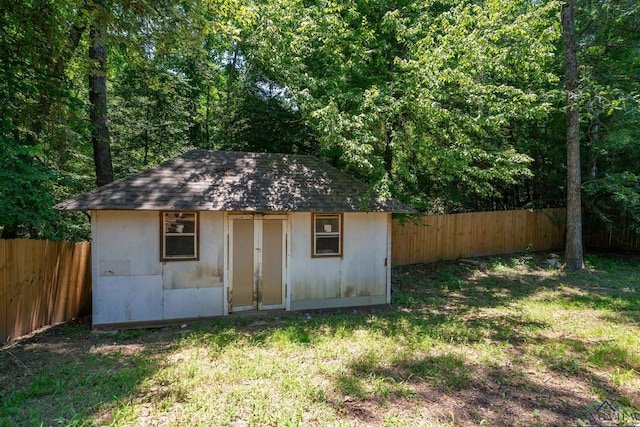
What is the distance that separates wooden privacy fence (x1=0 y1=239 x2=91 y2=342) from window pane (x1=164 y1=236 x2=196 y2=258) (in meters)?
2.15

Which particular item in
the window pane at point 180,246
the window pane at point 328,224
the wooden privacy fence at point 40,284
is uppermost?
the window pane at point 328,224

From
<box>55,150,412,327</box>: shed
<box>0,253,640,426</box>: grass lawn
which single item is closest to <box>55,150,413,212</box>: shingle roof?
<box>55,150,412,327</box>: shed

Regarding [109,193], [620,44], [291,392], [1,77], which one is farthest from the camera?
[620,44]

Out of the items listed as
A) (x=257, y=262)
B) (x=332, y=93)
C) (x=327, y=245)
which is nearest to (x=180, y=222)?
(x=257, y=262)

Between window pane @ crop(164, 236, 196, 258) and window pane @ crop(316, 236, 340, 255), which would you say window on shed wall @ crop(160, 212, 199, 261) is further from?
window pane @ crop(316, 236, 340, 255)

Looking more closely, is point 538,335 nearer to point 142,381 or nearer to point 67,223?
point 142,381

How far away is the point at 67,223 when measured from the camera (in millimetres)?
9555

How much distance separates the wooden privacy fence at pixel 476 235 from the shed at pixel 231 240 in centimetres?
408

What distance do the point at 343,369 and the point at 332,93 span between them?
6660 millimetres

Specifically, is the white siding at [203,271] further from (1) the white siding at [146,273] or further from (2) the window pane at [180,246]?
(2) the window pane at [180,246]

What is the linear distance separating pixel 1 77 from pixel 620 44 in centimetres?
1692

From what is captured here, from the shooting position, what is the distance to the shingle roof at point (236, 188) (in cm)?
691

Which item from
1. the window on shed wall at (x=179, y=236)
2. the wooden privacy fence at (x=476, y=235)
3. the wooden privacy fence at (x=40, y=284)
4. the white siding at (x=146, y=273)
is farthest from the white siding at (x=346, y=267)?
the wooden privacy fence at (x=40, y=284)

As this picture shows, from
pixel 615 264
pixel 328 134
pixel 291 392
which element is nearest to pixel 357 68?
pixel 328 134
